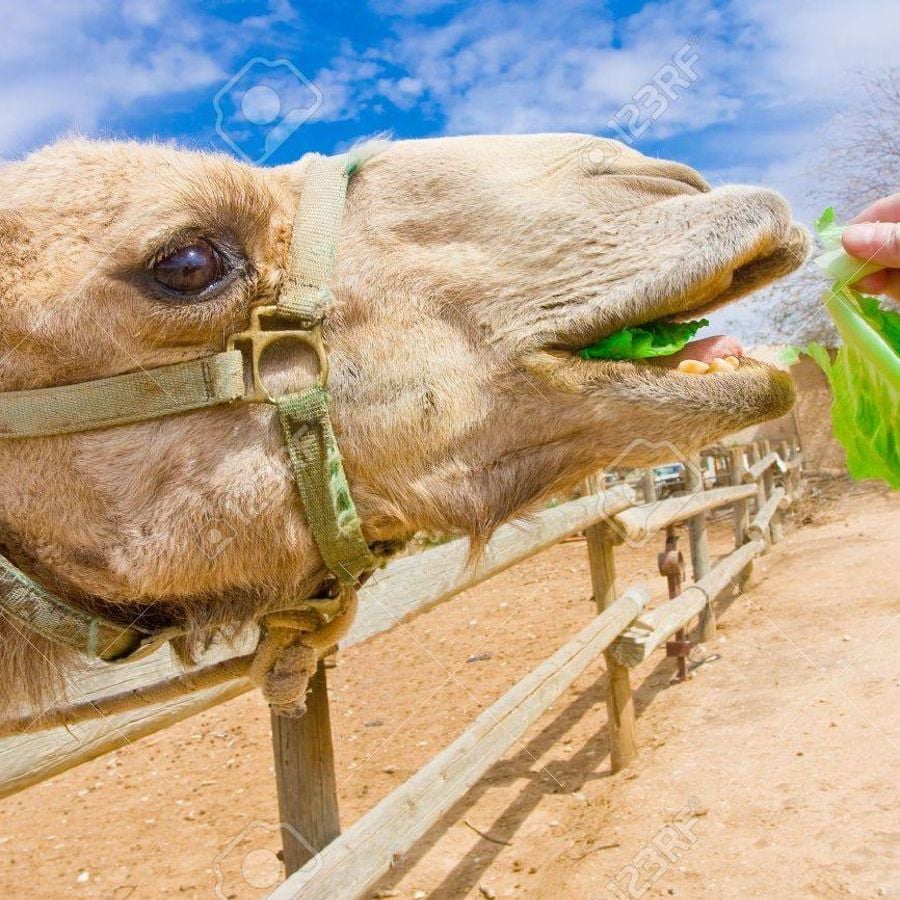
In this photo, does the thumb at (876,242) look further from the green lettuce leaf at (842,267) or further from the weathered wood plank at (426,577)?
the weathered wood plank at (426,577)

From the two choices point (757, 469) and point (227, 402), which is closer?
point (227, 402)

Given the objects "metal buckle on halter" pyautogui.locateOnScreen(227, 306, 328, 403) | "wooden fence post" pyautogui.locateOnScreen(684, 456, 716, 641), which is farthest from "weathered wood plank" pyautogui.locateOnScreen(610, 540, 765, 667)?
"metal buckle on halter" pyautogui.locateOnScreen(227, 306, 328, 403)

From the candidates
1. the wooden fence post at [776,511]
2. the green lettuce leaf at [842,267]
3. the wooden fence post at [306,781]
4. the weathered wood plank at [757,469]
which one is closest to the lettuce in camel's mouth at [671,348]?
the green lettuce leaf at [842,267]

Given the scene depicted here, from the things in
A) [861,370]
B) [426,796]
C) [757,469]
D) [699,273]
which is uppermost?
[699,273]

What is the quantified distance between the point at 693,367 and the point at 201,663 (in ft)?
→ 6.43

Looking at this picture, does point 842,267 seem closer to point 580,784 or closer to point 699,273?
point 699,273

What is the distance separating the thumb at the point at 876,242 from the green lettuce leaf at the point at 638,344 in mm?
432

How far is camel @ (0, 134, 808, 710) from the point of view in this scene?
159 centimetres

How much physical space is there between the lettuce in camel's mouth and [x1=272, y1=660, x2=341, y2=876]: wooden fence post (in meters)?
2.00

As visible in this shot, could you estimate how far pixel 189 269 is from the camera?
162 centimetres

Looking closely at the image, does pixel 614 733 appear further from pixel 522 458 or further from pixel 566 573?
pixel 566 573

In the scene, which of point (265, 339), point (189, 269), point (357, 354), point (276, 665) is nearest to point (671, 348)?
point (357, 354)

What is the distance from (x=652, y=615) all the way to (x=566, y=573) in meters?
7.12

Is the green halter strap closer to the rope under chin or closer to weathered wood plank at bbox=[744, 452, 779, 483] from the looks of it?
the rope under chin
